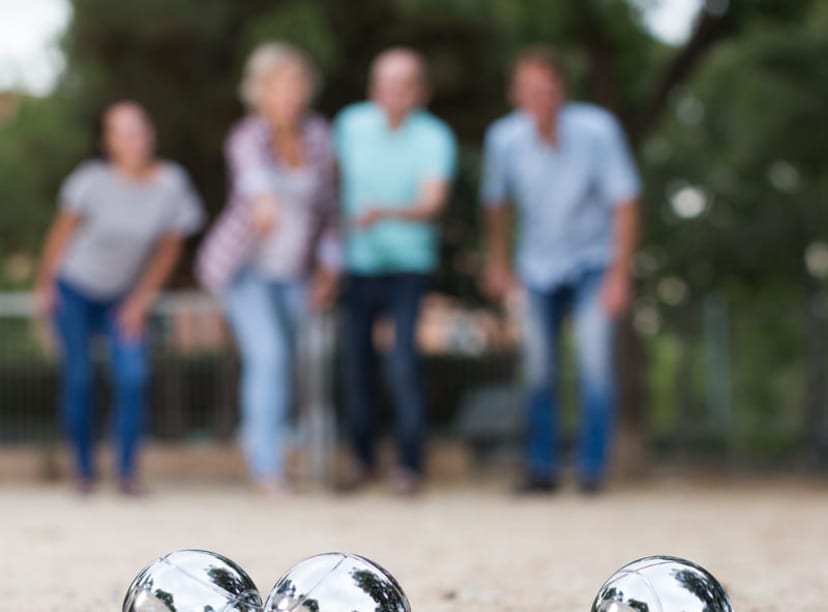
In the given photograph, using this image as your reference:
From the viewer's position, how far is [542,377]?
5.71 m

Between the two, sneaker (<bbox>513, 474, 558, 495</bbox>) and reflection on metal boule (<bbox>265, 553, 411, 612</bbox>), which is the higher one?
reflection on metal boule (<bbox>265, 553, 411, 612</bbox>)

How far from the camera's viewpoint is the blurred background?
8422mm

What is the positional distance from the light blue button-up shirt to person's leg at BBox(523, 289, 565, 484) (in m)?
0.11

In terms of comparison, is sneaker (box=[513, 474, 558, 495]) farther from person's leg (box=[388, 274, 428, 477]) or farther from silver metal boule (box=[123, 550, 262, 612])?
→ silver metal boule (box=[123, 550, 262, 612])

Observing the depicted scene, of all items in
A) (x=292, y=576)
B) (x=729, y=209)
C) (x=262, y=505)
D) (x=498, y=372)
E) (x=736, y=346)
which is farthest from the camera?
A: (x=729, y=209)

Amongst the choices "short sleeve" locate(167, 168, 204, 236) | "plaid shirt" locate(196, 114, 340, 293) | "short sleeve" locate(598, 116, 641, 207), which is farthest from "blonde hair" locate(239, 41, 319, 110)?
"short sleeve" locate(598, 116, 641, 207)

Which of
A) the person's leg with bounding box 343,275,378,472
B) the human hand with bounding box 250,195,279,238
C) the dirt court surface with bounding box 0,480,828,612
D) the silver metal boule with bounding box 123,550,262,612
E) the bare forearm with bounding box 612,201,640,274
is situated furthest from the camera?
the person's leg with bounding box 343,275,378,472

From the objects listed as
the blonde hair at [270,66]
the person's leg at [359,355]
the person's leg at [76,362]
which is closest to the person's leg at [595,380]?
the person's leg at [359,355]

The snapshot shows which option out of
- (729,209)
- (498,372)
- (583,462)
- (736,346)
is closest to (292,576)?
(583,462)

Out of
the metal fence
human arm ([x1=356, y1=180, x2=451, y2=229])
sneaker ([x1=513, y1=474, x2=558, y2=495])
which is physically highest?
human arm ([x1=356, y1=180, x2=451, y2=229])

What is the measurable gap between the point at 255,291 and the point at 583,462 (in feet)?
5.28

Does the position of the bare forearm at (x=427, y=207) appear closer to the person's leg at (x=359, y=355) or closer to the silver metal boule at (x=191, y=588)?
the person's leg at (x=359, y=355)

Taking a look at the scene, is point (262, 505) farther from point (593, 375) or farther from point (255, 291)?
point (593, 375)

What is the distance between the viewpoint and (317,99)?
1132cm
